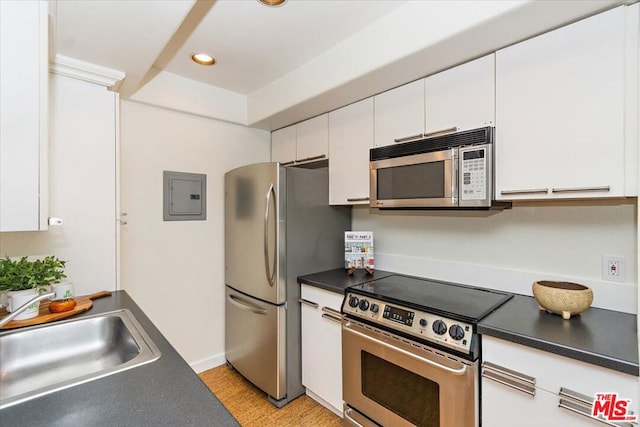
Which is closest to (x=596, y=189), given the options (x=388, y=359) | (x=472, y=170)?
(x=472, y=170)

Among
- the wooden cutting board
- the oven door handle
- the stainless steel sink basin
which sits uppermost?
the wooden cutting board

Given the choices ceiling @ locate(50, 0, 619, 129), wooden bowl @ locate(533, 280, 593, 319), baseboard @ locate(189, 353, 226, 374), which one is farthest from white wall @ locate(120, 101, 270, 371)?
wooden bowl @ locate(533, 280, 593, 319)

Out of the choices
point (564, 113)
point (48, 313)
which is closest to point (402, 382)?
point (564, 113)

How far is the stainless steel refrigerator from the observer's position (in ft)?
7.03

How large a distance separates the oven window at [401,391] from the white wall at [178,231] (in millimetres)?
1559

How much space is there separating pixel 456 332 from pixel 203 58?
7.46ft

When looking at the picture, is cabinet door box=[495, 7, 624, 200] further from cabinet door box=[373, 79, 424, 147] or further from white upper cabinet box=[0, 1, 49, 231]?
white upper cabinet box=[0, 1, 49, 231]

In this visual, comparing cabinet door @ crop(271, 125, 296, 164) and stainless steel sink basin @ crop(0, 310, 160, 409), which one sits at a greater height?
cabinet door @ crop(271, 125, 296, 164)

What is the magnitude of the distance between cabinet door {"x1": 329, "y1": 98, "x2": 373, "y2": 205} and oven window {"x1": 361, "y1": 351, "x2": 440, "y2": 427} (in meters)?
1.05

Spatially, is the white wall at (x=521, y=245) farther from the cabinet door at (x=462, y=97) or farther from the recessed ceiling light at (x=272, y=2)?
the recessed ceiling light at (x=272, y=2)

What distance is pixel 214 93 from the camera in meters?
2.61

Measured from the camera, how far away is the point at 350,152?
2.26 metres

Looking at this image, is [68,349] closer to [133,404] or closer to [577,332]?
[133,404]

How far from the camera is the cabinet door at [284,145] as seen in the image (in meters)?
2.79
